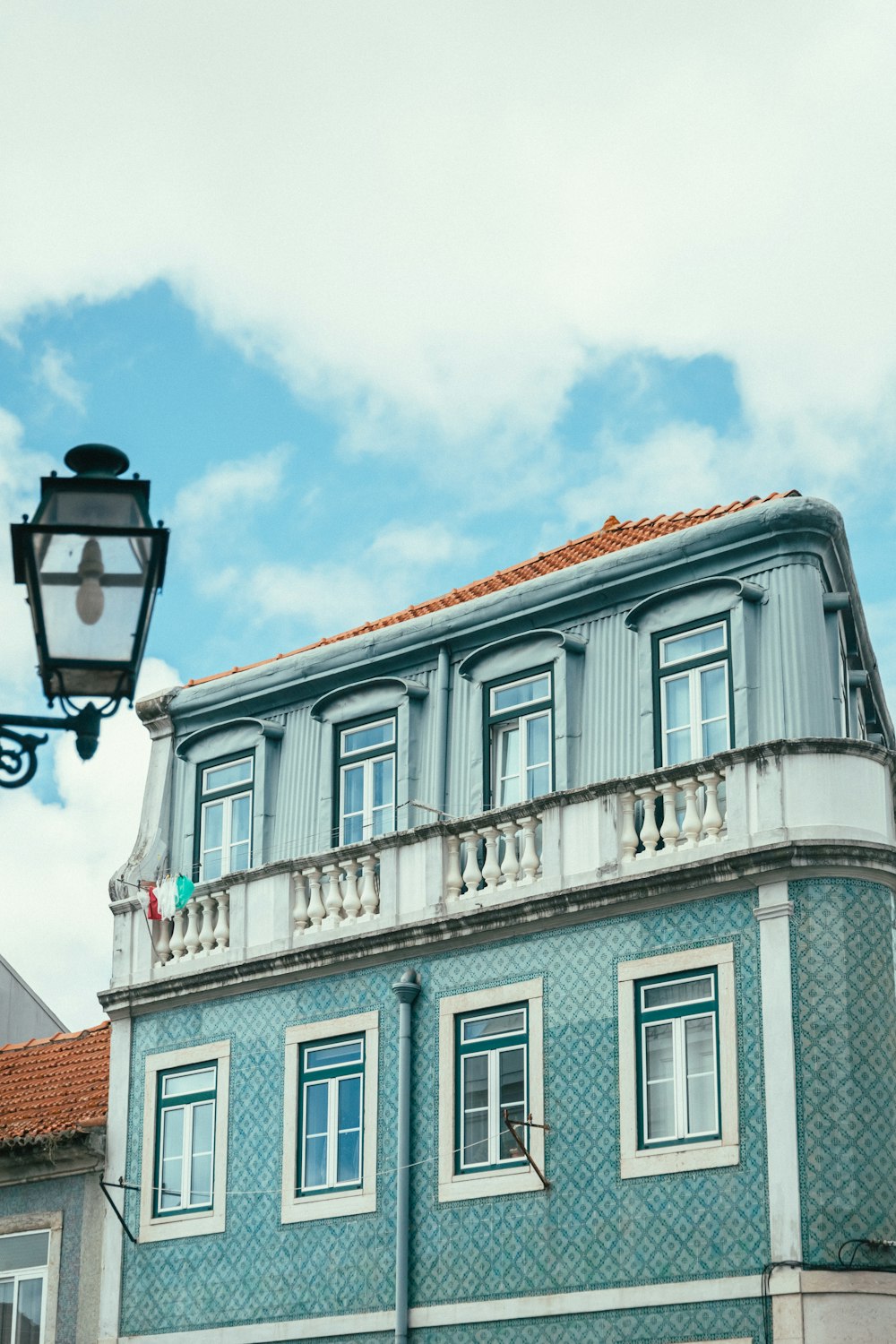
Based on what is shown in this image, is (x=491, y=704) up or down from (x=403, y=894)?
up

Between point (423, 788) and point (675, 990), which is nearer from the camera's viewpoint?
point (675, 990)

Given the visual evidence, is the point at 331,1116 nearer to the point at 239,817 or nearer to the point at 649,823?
the point at 239,817

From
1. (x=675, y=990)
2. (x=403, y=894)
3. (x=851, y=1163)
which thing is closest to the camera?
(x=851, y=1163)

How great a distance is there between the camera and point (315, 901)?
2075 cm

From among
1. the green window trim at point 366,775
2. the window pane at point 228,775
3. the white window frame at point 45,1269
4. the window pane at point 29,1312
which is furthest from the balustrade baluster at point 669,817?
the window pane at point 29,1312

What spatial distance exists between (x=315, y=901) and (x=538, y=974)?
109 inches

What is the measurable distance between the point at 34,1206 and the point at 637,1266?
23.9ft

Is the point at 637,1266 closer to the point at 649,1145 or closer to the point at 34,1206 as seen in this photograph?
the point at 649,1145

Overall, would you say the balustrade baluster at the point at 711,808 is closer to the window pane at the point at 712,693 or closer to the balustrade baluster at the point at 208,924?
the window pane at the point at 712,693

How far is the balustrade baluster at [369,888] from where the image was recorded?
66.8 feet

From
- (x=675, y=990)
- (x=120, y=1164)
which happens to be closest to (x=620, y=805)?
(x=675, y=990)

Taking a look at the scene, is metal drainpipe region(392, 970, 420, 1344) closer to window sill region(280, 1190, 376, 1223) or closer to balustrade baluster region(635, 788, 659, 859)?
window sill region(280, 1190, 376, 1223)

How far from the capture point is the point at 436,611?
2167 cm

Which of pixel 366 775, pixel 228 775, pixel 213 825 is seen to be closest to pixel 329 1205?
pixel 366 775
